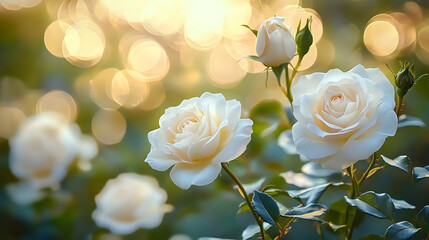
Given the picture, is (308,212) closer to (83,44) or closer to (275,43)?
(275,43)

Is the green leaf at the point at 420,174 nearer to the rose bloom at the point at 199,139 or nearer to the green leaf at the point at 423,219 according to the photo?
the green leaf at the point at 423,219

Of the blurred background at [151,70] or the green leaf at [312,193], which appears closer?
the green leaf at [312,193]

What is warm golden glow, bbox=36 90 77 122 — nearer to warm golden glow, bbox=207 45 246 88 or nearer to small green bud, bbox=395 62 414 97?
warm golden glow, bbox=207 45 246 88

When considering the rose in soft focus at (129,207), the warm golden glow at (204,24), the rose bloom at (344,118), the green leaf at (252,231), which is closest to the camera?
the rose bloom at (344,118)

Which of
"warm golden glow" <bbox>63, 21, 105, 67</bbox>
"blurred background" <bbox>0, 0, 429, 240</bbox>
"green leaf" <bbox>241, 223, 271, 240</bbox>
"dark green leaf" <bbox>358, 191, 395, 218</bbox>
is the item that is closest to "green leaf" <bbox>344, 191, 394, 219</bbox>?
"dark green leaf" <bbox>358, 191, 395, 218</bbox>

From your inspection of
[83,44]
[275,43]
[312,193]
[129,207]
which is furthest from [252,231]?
[83,44]

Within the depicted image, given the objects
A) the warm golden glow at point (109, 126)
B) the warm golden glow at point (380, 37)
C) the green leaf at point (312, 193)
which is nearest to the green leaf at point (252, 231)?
the green leaf at point (312, 193)

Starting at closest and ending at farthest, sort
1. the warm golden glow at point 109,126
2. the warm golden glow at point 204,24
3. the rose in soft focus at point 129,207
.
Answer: the rose in soft focus at point 129,207, the warm golden glow at point 109,126, the warm golden glow at point 204,24
